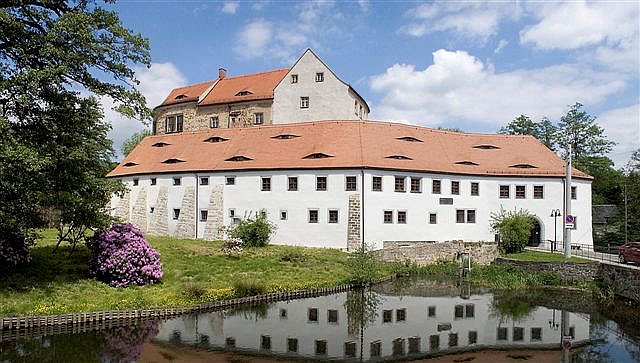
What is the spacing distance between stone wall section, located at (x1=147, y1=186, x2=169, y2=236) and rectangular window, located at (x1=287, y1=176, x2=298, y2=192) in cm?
1174

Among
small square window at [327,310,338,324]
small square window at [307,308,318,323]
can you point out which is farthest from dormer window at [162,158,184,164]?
small square window at [327,310,338,324]

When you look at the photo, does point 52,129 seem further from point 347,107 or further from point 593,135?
point 593,135

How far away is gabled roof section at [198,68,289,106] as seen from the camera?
51.2 m

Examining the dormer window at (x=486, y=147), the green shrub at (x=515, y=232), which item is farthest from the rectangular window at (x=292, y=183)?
the dormer window at (x=486, y=147)

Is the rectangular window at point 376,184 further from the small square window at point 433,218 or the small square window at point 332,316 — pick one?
the small square window at point 332,316

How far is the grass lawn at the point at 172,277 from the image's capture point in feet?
64.8

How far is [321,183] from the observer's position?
3747cm

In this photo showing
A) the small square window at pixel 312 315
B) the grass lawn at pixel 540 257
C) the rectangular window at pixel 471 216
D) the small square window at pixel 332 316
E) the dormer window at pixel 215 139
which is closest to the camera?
the small square window at pixel 332 316

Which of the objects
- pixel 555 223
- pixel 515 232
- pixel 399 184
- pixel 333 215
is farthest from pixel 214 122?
pixel 555 223

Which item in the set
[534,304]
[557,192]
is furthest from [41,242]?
[557,192]

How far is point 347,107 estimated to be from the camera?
48344 mm

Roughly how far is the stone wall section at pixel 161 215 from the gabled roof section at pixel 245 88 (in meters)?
13.8

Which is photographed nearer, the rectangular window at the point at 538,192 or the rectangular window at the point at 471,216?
the rectangular window at the point at 471,216

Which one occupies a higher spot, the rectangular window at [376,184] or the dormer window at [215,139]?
the dormer window at [215,139]
